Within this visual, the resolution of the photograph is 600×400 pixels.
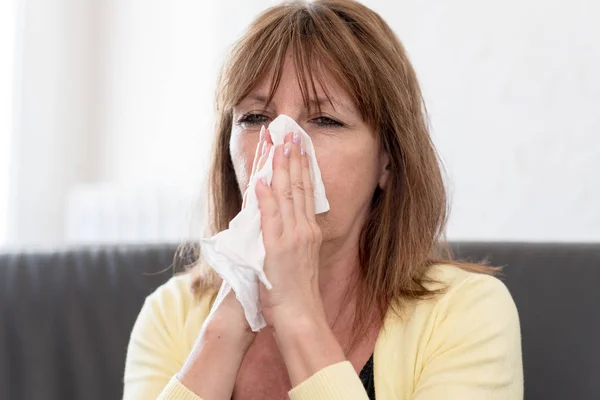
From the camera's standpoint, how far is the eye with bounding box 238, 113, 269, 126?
1.28 metres

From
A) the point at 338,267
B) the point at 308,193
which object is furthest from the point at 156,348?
the point at 308,193

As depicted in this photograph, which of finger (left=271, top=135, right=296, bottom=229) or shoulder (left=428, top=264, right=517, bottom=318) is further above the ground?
finger (left=271, top=135, right=296, bottom=229)

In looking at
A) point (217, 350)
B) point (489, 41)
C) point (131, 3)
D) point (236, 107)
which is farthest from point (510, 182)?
point (131, 3)

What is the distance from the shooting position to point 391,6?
2203 mm

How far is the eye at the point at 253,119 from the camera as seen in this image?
50.3 inches

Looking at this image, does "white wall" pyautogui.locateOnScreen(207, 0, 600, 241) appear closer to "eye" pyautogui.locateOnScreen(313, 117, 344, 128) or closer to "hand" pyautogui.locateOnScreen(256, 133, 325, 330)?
"eye" pyautogui.locateOnScreen(313, 117, 344, 128)

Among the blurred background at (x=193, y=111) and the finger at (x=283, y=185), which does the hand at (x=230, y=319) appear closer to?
the finger at (x=283, y=185)

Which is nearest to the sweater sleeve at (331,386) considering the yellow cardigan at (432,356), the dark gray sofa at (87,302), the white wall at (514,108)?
the yellow cardigan at (432,356)

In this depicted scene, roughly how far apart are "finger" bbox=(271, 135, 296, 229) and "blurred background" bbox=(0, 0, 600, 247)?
1.75ft

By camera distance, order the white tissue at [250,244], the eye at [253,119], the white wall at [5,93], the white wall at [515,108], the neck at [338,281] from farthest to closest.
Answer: the white wall at [5,93]
the white wall at [515,108]
the neck at [338,281]
the eye at [253,119]
the white tissue at [250,244]

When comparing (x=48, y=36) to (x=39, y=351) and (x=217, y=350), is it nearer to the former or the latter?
(x=39, y=351)

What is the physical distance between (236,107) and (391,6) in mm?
1025

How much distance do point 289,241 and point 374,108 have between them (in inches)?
12.1

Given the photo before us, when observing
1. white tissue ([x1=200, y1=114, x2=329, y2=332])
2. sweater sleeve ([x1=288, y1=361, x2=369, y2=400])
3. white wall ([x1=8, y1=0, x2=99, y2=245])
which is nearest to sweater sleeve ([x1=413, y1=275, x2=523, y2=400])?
sweater sleeve ([x1=288, y1=361, x2=369, y2=400])
